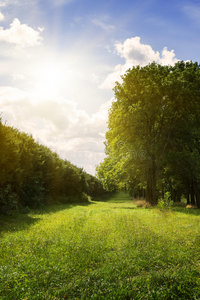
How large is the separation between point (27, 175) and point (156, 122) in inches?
700

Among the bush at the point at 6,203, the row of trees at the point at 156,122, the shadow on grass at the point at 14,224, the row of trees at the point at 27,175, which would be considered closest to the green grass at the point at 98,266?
the shadow on grass at the point at 14,224

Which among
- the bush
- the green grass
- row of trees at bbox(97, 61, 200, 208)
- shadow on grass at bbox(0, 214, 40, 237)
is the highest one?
row of trees at bbox(97, 61, 200, 208)

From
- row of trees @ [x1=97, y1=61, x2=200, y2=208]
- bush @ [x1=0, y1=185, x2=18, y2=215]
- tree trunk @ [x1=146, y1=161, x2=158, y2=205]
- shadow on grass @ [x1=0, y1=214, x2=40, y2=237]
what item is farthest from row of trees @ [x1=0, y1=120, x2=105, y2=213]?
tree trunk @ [x1=146, y1=161, x2=158, y2=205]

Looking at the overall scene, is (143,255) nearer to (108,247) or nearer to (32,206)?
(108,247)

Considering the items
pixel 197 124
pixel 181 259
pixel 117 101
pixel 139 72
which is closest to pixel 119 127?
pixel 117 101

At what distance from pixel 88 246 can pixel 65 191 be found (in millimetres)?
32178

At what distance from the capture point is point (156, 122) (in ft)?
94.2

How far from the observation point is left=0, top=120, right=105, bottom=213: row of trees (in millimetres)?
17047

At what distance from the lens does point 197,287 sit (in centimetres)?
543

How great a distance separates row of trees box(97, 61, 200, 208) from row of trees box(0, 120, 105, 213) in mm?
10083

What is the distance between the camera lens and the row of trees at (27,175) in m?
17.0

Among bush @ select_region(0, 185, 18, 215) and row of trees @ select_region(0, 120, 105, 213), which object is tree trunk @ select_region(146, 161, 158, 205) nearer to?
row of trees @ select_region(0, 120, 105, 213)

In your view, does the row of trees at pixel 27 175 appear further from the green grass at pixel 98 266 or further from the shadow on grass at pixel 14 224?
the green grass at pixel 98 266

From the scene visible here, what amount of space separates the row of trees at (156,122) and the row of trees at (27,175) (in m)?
10.1
